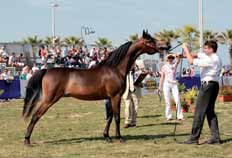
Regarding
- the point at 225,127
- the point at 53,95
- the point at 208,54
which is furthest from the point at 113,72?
the point at 225,127

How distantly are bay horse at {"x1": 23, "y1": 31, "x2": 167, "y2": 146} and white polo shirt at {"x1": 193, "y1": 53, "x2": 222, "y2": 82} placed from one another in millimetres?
1310

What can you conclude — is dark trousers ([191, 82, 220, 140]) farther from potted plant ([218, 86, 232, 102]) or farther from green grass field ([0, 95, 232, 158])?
potted plant ([218, 86, 232, 102])

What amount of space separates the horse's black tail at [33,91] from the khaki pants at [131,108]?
11.6ft

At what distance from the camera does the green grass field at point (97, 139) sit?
30.9 feet

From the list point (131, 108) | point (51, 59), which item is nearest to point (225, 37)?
point (51, 59)

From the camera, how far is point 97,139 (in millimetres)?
11414

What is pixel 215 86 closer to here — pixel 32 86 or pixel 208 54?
pixel 208 54

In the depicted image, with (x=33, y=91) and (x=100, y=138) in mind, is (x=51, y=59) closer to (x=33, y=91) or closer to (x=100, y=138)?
(x=100, y=138)

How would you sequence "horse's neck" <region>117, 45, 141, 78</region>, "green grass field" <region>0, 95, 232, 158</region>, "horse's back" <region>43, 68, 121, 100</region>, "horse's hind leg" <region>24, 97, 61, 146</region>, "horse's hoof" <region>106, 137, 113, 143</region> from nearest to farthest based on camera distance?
"green grass field" <region>0, 95, 232, 158</region>
"horse's hind leg" <region>24, 97, 61, 146</region>
"horse's back" <region>43, 68, 121, 100</region>
"horse's hoof" <region>106, 137, 113, 143</region>
"horse's neck" <region>117, 45, 141, 78</region>

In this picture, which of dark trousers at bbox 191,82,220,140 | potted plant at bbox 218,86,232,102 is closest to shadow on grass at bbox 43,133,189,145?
dark trousers at bbox 191,82,220,140

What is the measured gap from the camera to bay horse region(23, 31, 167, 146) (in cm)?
1080

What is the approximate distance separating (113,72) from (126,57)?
477mm

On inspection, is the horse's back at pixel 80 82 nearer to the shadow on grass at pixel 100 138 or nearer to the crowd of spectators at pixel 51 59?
the shadow on grass at pixel 100 138

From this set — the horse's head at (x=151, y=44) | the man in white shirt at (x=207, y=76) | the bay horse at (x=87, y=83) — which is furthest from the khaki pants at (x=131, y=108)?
the man in white shirt at (x=207, y=76)
